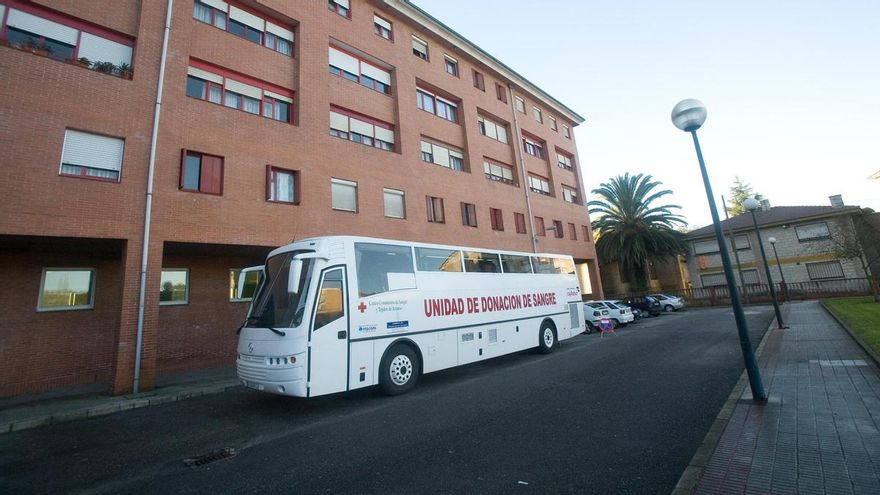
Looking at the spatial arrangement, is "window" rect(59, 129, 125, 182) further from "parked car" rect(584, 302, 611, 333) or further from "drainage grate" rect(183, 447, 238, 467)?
"parked car" rect(584, 302, 611, 333)

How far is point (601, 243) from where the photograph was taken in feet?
111

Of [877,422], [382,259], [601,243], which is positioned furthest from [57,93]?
[601,243]

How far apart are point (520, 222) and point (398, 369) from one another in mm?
17522

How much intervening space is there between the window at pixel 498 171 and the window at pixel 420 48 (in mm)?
6948

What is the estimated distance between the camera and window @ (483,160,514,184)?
76.0 feet

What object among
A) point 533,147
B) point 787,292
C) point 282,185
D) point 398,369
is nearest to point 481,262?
point 398,369

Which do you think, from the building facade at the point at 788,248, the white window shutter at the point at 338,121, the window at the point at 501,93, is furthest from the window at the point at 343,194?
the building facade at the point at 788,248

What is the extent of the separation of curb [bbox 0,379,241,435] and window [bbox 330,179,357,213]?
7210 mm

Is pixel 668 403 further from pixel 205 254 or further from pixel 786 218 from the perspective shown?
pixel 786 218

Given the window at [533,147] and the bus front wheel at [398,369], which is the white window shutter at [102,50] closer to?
the bus front wheel at [398,369]

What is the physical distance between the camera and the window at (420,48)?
20234mm

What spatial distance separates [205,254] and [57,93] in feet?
18.4

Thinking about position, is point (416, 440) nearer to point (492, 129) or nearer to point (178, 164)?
point (178, 164)

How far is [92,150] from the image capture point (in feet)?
32.0
